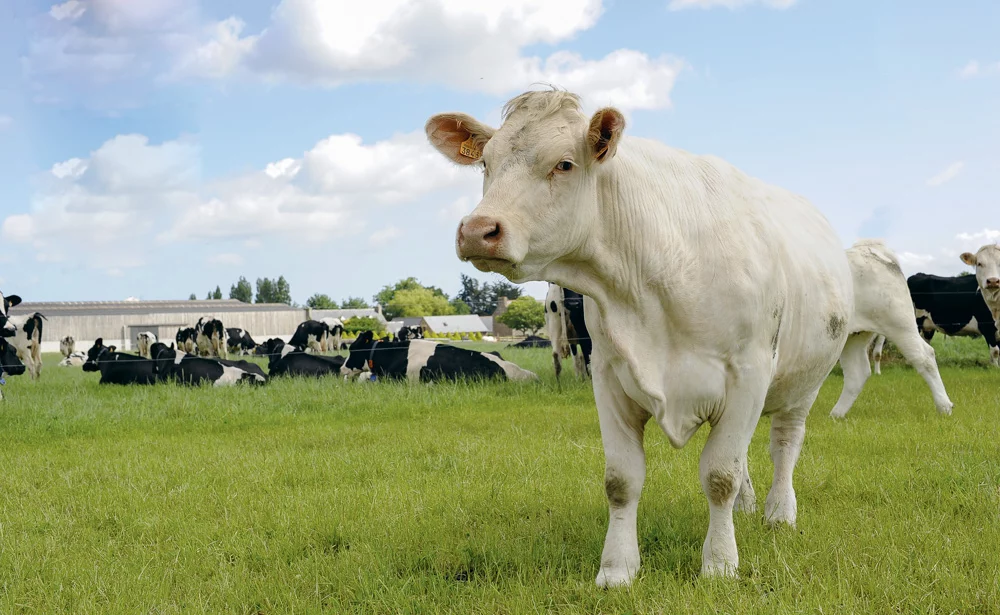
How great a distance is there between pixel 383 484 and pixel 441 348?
7644mm

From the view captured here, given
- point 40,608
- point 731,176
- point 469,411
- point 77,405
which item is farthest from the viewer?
point 77,405

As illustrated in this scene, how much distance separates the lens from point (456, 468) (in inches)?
239

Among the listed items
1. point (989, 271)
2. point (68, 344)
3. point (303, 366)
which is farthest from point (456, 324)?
point (989, 271)

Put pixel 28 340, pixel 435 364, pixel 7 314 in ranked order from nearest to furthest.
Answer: pixel 435 364
pixel 7 314
pixel 28 340

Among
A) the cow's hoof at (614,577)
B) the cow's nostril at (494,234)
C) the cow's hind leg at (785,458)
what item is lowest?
the cow's hoof at (614,577)

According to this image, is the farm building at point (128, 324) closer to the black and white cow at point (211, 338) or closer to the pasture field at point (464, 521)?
the black and white cow at point (211, 338)

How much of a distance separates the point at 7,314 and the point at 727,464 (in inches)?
739

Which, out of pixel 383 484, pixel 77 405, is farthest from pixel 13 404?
pixel 383 484

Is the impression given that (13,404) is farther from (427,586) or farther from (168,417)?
(427,586)

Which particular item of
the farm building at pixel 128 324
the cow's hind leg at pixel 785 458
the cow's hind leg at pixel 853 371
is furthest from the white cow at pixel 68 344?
the cow's hind leg at pixel 785 458

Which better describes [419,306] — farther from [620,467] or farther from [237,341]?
[620,467]

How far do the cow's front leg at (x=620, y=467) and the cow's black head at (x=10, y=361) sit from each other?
56.1 ft

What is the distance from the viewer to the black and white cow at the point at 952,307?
14547 millimetres

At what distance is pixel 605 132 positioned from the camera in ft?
10.6
